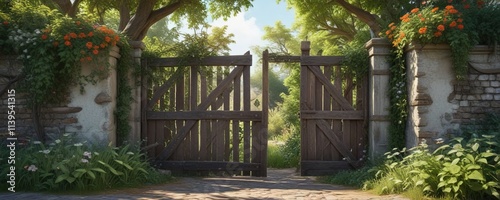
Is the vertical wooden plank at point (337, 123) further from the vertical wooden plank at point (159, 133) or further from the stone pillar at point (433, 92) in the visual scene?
the vertical wooden plank at point (159, 133)

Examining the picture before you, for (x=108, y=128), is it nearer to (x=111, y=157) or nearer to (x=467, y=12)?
(x=111, y=157)

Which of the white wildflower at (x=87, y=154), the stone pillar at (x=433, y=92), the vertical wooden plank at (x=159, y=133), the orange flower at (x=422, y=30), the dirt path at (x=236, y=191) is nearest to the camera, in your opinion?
the dirt path at (x=236, y=191)

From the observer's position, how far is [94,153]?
620cm

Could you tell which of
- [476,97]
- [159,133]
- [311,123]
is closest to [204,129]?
[159,133]

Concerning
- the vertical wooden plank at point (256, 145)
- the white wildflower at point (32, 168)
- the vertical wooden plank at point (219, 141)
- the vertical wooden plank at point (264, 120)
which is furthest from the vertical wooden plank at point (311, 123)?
the white wildflower at point (32, 168)

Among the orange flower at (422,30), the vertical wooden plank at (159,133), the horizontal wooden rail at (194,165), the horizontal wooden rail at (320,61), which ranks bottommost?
the horizontal wooden rail at (194,165)

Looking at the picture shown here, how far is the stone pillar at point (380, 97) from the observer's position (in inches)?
292

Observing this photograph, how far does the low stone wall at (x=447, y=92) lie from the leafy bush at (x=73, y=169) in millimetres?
4180

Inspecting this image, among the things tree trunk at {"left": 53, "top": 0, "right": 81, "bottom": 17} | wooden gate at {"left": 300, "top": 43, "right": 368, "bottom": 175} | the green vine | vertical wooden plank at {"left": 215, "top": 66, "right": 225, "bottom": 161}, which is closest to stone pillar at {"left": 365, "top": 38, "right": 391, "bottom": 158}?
wooden gate at {"left": 300, "top": 43, "right": 368, "bottom": 175}

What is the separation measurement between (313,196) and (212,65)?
10.3 ft

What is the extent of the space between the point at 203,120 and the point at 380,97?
299cm

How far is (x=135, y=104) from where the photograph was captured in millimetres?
7859

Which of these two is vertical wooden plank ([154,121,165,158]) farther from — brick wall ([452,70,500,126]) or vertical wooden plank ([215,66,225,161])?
brick wall ([452,70,500,126])

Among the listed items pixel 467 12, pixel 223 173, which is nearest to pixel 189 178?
pixel 223 173
